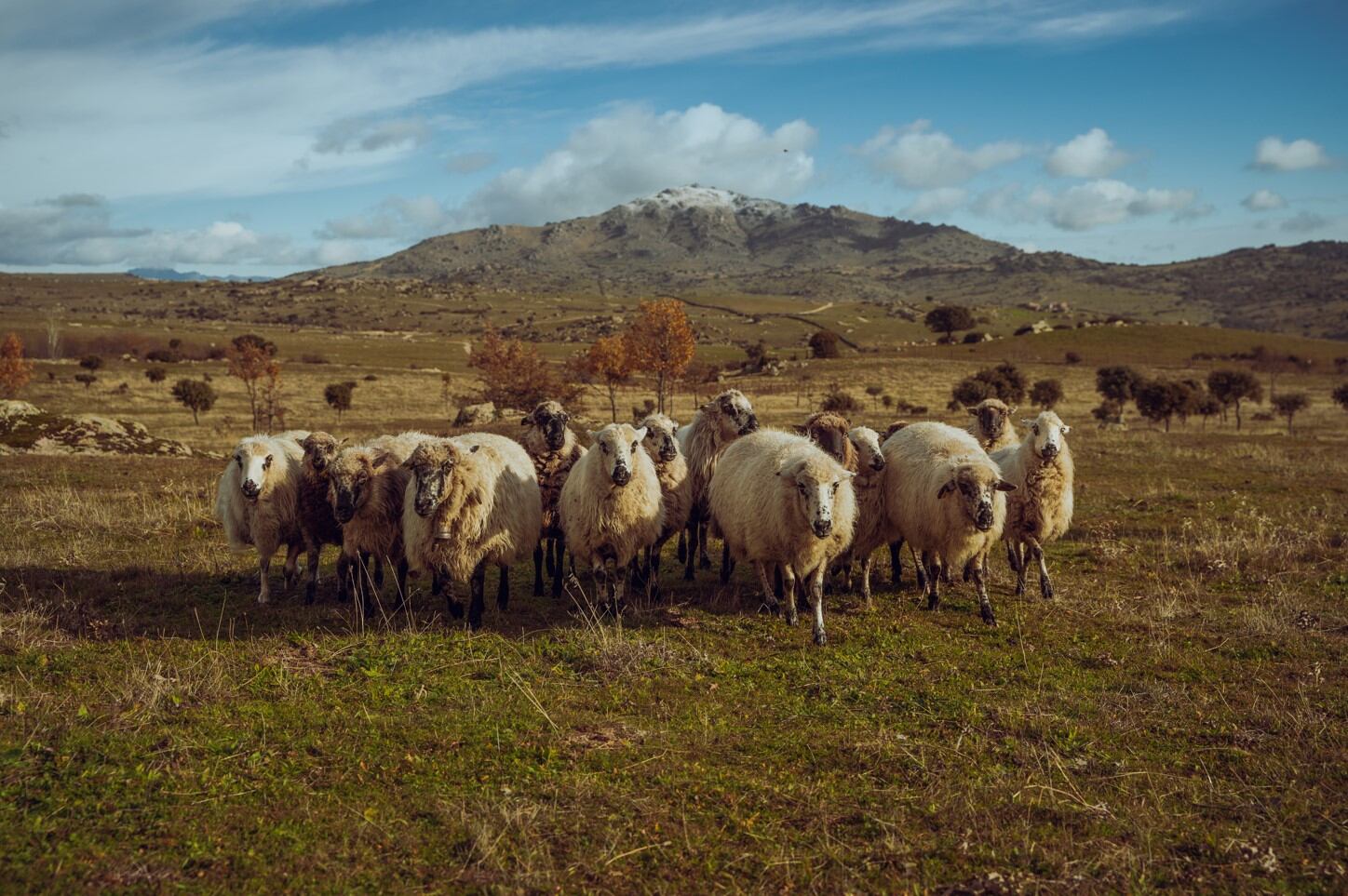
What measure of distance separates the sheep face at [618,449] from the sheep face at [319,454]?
384cm

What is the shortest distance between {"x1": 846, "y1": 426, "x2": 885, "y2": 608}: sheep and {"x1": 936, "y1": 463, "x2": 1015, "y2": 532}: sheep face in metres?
1.18

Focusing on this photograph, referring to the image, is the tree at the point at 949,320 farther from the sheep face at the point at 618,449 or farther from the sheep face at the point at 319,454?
the sheep face at the point at 319,454

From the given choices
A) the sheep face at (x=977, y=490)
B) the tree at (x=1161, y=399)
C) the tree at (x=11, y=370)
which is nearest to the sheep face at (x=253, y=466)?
the sheep face at (x=977, y=490)

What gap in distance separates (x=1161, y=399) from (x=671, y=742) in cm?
3921

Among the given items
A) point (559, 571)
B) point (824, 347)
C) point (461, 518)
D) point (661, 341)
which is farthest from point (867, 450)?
point (824, 347)

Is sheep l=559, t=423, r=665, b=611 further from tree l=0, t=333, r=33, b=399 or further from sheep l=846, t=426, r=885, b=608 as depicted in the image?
tree l=0, t=333, r=33, b=399

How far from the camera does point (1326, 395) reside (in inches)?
2159

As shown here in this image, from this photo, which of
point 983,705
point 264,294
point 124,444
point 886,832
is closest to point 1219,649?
point 983,705

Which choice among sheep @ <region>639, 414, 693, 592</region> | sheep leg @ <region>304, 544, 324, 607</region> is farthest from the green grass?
sheep @ <region>639, 414, 693, 592</region>

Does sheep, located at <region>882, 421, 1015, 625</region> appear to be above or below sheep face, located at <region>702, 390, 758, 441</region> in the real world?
below

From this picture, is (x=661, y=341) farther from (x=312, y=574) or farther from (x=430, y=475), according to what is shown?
(x=430, y=475)

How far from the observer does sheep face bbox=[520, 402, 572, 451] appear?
38.7 feet

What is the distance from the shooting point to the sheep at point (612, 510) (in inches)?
404

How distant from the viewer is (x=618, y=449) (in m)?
10.1
